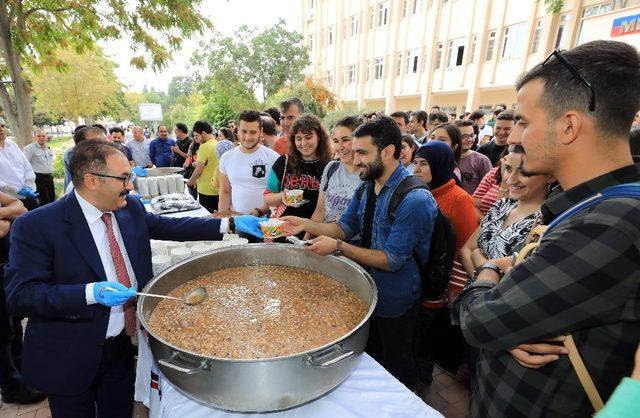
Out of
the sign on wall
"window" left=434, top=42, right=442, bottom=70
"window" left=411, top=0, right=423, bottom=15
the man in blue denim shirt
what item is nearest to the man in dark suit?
the man in blue denim shirt

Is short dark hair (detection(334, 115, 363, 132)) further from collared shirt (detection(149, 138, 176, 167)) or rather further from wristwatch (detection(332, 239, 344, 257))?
collared shirt (detection(149, 138, 176, 167))

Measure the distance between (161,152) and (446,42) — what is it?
1742 centimetres

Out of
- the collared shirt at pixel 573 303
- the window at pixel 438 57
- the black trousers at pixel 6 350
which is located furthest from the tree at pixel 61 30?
the window at pixel 438 57

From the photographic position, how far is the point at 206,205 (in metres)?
5.75

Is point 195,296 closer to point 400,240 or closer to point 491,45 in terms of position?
point 400,240

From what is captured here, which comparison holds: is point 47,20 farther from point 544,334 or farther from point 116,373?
point 544,334

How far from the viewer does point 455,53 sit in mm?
18328

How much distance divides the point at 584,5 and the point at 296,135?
1624 cm

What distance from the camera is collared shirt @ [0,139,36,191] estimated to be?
5.28 m

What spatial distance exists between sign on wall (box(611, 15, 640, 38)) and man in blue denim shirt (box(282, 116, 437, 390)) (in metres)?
14.6

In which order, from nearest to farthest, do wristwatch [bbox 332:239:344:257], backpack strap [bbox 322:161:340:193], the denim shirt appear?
1. the denim shirt
2. wristwatch [bbox 332:239:344:257]
3. backpack strap [bbox 322:161:340:193]

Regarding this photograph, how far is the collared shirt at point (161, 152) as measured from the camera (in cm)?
871

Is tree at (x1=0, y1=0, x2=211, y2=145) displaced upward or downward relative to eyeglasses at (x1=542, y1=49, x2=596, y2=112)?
upward

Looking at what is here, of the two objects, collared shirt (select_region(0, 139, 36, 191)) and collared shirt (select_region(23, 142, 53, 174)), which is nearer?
collared shirt (select_region(0, 139, 36, 191))
